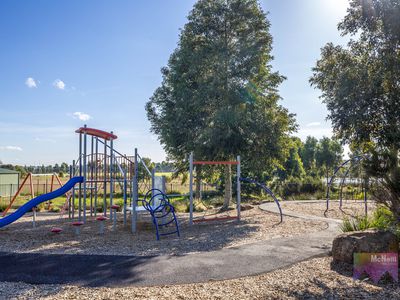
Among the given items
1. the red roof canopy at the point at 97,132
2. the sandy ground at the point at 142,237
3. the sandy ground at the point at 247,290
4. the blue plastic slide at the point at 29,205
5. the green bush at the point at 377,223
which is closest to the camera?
the sandy ground at the point at 247,290

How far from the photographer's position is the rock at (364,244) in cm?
579

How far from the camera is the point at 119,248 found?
309 inches

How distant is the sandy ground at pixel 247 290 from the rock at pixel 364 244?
0.53 m

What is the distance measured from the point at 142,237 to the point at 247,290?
498cm

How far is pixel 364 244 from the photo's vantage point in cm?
583

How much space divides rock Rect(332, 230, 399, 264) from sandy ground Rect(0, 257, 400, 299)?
53cm

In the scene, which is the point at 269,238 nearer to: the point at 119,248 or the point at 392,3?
the point at 119,248

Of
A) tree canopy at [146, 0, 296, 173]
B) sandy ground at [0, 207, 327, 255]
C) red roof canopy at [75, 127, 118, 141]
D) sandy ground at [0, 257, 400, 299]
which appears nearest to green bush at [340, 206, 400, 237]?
sandy ground at [0, 207, 327, 255]

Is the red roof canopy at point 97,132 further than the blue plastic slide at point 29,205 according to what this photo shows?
Yes

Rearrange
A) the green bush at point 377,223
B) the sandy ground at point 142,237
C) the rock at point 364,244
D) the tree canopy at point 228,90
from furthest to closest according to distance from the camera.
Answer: the tree canopy at point 228,90 → the sandy ground at point 142,237 → the green bush at point 377,223 → the rock at point 364,244

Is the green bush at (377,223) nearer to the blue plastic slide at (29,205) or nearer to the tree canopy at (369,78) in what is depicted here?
the tree canopy at (369,78)

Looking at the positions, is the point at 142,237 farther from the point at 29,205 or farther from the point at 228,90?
the point at 228,90

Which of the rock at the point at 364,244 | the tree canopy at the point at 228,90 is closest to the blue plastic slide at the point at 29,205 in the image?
the tree canopy at the point at 228,90

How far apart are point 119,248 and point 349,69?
795cm
